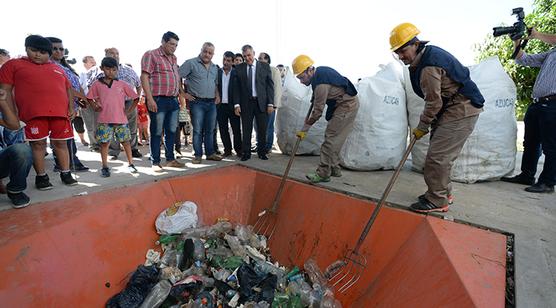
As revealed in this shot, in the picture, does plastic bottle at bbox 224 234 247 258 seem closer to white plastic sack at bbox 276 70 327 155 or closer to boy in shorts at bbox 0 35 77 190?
boy in shorts at bbox 0 35 77 190

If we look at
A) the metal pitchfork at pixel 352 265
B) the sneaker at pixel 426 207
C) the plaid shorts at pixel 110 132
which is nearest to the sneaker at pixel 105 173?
the plaid shorts at pixel 110 132

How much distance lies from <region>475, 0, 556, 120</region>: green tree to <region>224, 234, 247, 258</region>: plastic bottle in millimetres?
6966

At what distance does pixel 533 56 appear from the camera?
2.76m

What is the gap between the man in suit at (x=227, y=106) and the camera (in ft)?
13.1

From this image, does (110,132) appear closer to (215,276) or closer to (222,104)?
(222,104)

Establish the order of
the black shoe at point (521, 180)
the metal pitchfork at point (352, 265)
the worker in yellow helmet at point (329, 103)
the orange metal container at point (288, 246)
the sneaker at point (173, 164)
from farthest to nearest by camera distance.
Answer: the sneaker at point (173, 164) < the black shoe at point (521, 180) < the worker in yellow helmet at point (329, 103) < the metal pitchfork at point (352, 265) < the orange metal container at point (288, 246)

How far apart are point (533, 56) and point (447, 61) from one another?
1.55 m

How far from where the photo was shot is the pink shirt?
308 cm

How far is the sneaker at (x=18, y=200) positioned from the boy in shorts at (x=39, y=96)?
1.21 feet

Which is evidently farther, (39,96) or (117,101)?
(117,101)

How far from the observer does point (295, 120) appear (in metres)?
4.14

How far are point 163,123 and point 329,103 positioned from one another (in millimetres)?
2038

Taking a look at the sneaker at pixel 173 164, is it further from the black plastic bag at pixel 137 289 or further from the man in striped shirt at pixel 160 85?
the black plastic bag at pixel 137 289

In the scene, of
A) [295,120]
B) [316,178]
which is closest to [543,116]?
[316,178]
